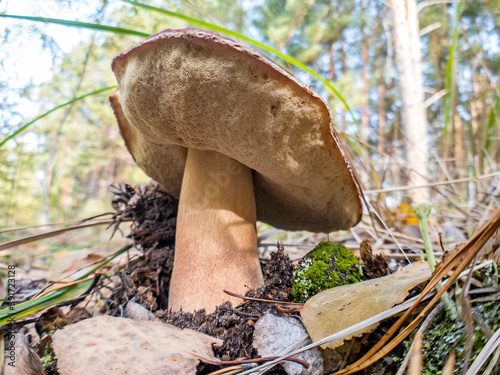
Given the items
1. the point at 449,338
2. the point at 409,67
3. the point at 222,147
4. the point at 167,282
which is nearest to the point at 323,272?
the point at 449,338

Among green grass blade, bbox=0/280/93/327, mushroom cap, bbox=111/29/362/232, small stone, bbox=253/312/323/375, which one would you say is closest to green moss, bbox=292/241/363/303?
small stone, bbox=253/312/323/375

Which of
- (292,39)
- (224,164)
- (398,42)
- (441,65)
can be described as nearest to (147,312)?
(224,164)

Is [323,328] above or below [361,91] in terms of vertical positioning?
below

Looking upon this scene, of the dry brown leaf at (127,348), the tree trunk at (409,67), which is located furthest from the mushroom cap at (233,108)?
the tree trunk at (409,67)

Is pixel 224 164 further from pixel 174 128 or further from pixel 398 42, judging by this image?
pixel 398 42

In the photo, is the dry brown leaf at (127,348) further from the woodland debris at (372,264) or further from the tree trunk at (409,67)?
the tree trunk at (409,67)

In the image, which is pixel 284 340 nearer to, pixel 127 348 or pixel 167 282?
pixel 127 348
